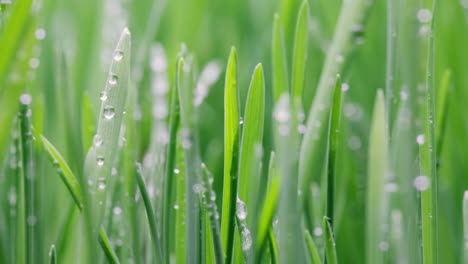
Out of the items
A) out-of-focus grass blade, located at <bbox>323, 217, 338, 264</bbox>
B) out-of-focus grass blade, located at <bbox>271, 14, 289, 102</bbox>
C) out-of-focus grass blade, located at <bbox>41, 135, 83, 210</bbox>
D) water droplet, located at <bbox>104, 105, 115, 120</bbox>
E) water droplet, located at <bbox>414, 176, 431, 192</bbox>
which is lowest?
out-of-focus grass blade, located at <bbox>323, 217, 338, 264</bbox>

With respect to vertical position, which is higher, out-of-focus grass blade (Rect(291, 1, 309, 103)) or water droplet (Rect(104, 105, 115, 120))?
out-of-focus grass blade (Rect(291, 1, 309, 103))

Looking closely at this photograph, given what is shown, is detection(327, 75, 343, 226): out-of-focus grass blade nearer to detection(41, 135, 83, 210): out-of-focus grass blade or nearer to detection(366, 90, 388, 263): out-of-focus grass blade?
detection(366, 90, 388, 263): out-of-focus grass blade

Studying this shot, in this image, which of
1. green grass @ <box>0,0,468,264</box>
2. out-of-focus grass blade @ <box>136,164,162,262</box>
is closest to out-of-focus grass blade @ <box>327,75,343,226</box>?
green grass @ <box>0,0,468,264</box>

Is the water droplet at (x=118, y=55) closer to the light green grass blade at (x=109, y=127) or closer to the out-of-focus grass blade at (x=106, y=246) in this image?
the light green grass blade at (x=109, y=127)

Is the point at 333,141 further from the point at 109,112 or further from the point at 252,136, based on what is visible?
the point at 109,112

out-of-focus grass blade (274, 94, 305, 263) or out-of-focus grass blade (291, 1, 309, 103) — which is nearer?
out-of-focus grass blade (274, 94, 305, 263)

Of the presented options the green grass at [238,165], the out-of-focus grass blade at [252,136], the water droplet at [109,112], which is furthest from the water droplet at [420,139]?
the water droplet at [109,112]

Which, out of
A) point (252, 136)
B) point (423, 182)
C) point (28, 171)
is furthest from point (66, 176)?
point (423, 182)
